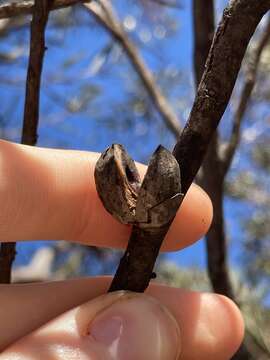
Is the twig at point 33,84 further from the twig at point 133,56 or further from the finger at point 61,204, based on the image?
the twig at point 133,56

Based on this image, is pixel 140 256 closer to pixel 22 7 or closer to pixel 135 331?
pixel 135 331

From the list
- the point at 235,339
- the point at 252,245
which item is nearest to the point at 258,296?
the point at 252,245

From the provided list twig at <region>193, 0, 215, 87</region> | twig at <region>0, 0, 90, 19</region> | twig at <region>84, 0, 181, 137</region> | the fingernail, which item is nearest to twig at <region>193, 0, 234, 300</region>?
twig at <region>193, 0, 215, 87</region>

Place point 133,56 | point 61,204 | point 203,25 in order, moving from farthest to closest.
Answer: point 133,56 → point 203,25 → point 61,204

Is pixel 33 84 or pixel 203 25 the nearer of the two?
pixel 33 84

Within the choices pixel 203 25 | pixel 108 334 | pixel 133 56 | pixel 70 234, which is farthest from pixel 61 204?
pixel 133 56

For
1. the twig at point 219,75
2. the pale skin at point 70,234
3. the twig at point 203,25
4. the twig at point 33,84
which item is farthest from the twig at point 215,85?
the twig at point 203,25

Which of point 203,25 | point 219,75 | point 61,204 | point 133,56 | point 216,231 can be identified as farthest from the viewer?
point 133,56

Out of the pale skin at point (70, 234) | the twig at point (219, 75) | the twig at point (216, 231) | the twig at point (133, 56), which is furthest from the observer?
the twig at point (133, 56)
